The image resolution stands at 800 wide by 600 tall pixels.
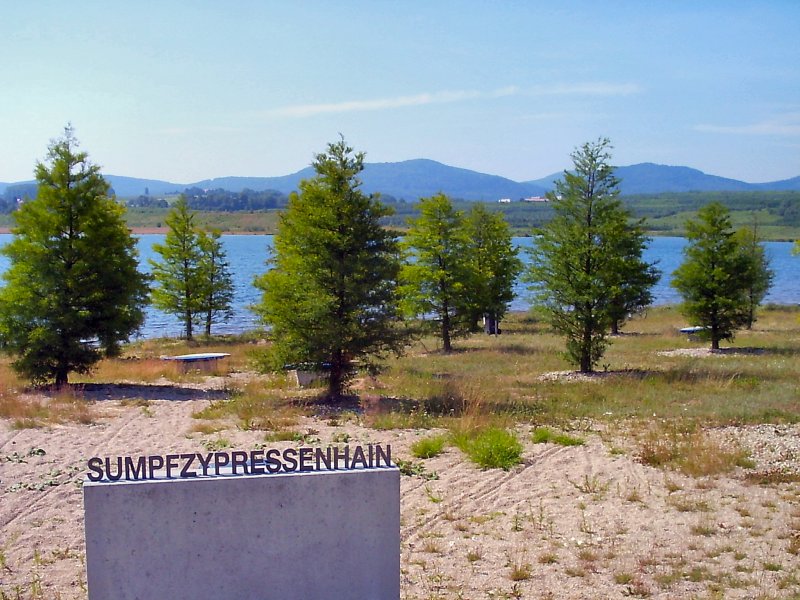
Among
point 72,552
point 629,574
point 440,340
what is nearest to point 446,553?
point 629,574

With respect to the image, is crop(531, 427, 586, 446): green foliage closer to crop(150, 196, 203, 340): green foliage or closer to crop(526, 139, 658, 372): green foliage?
crop(526, 139, 658, 372): green foliage

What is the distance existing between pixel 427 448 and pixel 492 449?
1049 millimetres

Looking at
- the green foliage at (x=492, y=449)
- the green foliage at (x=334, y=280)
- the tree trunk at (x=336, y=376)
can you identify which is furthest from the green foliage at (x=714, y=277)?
the green foliage at (x=492, y=449)

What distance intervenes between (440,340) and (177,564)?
113ft

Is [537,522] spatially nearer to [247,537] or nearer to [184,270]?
[247,537]

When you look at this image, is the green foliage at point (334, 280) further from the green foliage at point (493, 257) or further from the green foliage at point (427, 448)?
the green foliage at point (493, 257)

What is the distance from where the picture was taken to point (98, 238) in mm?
19766

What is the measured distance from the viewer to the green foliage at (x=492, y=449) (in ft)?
37.6

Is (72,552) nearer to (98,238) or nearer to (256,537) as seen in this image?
(256,537)

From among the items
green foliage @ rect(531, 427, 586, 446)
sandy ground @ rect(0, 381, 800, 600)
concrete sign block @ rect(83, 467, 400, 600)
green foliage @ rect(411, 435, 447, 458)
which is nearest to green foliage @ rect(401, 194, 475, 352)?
green foliage @ rect(531, 427, 586, 446)

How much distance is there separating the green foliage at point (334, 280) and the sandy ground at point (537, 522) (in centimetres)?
403

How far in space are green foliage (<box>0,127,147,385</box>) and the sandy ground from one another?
5920 mm

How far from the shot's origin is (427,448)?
480 inches

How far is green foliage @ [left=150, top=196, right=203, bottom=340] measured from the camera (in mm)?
43312
